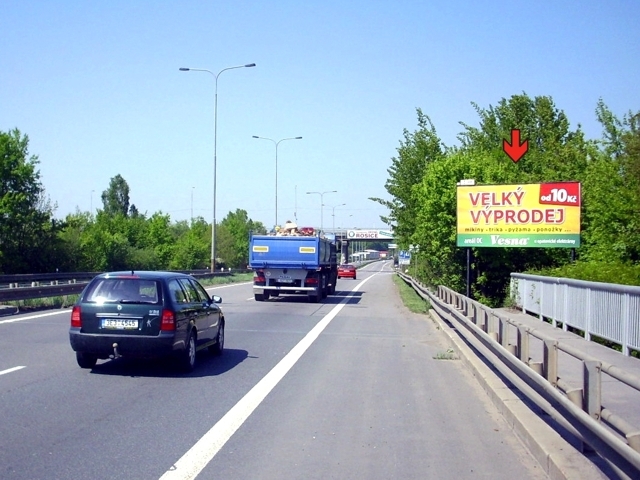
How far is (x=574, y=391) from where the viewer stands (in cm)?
610

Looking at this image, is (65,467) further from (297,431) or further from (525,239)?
(525,239)

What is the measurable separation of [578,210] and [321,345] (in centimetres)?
1143

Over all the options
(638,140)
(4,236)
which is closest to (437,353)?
(638,140)

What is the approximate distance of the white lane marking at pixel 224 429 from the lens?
21.4 ft

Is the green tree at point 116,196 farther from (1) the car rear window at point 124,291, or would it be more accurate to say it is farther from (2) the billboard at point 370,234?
(1) the car rear window at point 124,291

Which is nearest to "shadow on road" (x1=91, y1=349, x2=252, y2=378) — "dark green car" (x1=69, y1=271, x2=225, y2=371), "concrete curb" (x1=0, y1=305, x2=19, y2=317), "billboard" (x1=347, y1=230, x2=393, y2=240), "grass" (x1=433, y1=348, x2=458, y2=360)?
"dark green car" (x1=69, y1=271, x2=225, y2=371)

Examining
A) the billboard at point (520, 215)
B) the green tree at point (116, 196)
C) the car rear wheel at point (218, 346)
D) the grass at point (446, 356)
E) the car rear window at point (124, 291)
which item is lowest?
the grass at point (446, 356)

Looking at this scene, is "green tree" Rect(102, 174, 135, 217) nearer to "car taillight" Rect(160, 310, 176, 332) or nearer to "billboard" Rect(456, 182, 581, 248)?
"billboard" Rect(456, 182, 581, 248)

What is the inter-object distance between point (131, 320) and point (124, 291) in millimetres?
518

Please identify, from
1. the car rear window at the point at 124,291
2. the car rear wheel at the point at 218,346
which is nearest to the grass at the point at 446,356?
the car rear wheel at the point at 218,346

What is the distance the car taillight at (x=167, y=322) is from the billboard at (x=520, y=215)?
15457 millimetres

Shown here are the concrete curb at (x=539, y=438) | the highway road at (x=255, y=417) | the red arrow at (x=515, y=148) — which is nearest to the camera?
the concrete curb at (x=539, y=438)

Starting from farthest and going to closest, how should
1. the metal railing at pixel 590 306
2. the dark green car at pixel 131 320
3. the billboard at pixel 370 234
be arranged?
the billboard at pixel 370 234, the metal railing at pixel 590 306, the dark green car at pixel 131 320

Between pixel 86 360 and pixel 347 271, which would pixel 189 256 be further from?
pixel 86 360
